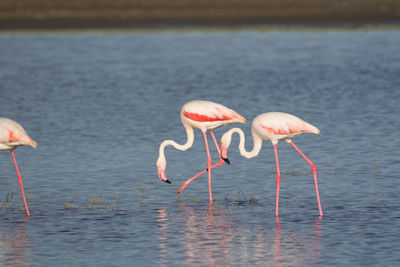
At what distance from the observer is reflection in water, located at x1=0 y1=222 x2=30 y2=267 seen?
999cm

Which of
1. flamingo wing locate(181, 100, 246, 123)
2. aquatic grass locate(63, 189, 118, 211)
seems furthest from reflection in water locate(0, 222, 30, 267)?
flamingo wing locate(181, 100, 246, 123)

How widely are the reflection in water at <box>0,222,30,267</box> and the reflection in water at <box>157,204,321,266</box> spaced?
1613 mm

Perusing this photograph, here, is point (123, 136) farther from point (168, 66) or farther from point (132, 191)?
point (168, 66)

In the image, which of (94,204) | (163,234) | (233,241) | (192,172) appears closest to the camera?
(233,241)

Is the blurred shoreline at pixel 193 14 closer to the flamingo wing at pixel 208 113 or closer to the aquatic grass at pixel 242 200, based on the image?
the flamingo wing at pixel 208 113

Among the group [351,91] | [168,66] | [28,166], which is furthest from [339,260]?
[168,66]

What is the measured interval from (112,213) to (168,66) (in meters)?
20.7

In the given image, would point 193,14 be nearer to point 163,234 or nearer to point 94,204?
point 94,204

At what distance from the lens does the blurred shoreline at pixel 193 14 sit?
146ft

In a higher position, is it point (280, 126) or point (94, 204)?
point (280, 126)

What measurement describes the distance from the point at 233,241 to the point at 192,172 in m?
4.26

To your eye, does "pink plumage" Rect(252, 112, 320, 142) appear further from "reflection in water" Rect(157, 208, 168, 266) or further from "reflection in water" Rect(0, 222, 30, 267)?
"reflection in water" Rect(0, 222, 30, 267)

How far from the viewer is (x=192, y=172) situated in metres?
14.9

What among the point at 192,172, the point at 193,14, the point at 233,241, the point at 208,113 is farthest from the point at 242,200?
the point at 193,14
